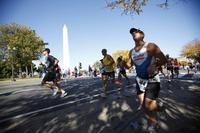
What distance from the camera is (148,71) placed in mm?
4582

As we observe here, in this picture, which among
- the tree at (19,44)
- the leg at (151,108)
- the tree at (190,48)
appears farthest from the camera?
the tree at (190,48)

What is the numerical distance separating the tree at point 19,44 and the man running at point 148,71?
4874 centimetres

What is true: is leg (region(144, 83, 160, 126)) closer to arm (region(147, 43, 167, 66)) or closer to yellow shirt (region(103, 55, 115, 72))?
arm (region(147, 43, 167, 66))

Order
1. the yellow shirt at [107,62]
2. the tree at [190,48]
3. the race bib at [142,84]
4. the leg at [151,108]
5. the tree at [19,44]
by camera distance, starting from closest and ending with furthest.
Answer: the leg at [151,108] → the race bib at [142,84] → the yellow shirt at [107,62] → the tree at [19,44] → the tree at [190,48]

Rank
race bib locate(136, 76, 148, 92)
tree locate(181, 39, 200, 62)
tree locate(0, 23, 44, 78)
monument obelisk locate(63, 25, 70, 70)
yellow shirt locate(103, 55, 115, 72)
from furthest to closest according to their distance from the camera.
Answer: tree locate(181, 39, 200, 62) → tree locate(0, 23, 44, 78) → monument obelisk locate(63, 25, 70, 70) → yellow shirt locate(103, 55, 115, 72) → race bib locate(136, 76, 148, 92)

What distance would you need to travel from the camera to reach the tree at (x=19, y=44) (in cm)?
→ 5103

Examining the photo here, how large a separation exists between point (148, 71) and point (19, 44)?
49957 millimetres

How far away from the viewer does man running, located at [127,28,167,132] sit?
14.7 ft

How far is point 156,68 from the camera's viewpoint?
15.2ft

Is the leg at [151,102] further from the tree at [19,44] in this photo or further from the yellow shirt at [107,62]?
the tree at [19,44]

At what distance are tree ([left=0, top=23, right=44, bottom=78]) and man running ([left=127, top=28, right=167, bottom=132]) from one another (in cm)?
4874

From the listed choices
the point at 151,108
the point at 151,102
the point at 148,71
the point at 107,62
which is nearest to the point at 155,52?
the point at 148,71

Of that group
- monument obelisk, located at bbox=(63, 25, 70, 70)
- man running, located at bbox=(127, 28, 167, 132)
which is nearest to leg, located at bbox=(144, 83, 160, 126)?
man running, located at bbox=(127, 28, 167, 132)

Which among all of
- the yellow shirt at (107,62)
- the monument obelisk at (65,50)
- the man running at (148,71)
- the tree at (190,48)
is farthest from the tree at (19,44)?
the tree at (190,48)
